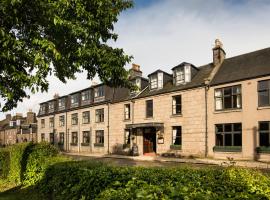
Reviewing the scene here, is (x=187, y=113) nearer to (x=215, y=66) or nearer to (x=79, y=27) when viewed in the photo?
(x=215, y=66)

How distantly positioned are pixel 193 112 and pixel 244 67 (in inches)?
257

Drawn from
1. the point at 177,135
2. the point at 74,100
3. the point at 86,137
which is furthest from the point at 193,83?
the point at 74,100

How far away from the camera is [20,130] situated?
237 ft

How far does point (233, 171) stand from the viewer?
236 inches

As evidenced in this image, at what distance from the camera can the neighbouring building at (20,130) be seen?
69125 mm

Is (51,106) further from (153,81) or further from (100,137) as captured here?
(153,81)

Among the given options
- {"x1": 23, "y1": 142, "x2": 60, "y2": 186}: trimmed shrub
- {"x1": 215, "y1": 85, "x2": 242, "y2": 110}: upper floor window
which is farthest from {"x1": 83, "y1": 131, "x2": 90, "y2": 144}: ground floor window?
{"x1": 23, "y1": 142, "x2": 60, "y2": 186}: trimmed shrub

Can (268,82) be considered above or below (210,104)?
above

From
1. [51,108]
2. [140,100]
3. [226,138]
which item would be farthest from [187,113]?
[51,108]

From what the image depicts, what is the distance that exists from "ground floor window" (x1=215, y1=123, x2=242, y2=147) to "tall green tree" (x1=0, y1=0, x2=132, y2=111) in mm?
17792

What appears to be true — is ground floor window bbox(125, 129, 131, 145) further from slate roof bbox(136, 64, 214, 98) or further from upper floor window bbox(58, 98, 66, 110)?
upper floor window bbox(58, 98, 66, 110)

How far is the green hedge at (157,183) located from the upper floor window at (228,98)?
829 inches

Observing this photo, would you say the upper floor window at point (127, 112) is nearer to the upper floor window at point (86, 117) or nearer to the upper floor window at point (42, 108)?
the upper floor window at point (86, 117)

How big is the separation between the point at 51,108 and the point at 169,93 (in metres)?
32.6
